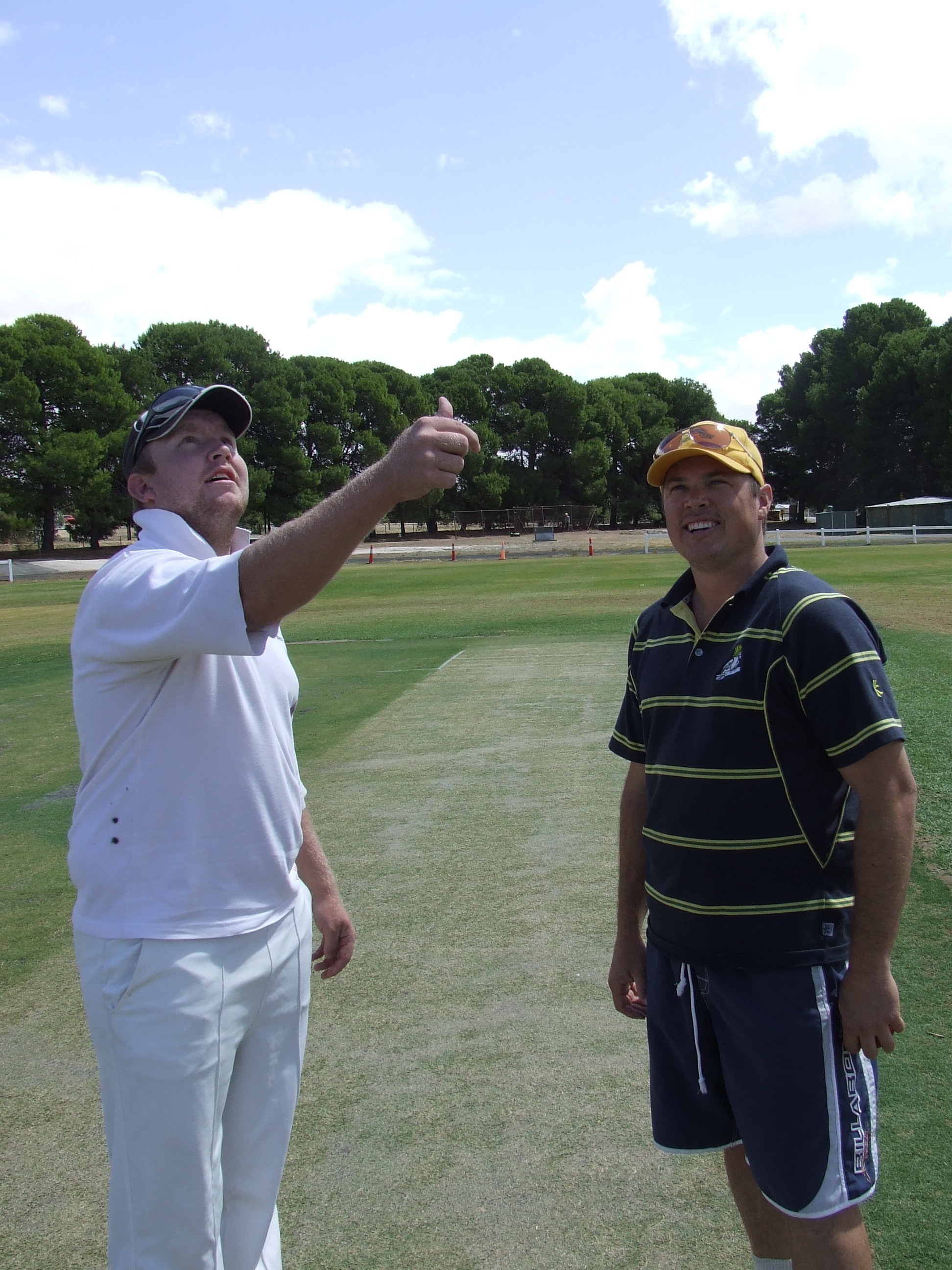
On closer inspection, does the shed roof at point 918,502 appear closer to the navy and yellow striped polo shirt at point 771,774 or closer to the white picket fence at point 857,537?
the white picket fence at point 857,537

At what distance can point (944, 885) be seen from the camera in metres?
5.21

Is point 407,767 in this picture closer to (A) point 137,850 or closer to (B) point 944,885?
(B) point 944,885

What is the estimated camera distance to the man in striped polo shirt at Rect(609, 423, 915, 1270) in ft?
6.92

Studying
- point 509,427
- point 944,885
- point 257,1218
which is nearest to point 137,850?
point 257,1218

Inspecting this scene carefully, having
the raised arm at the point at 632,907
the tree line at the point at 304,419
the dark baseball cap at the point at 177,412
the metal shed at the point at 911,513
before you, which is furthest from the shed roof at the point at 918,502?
the dark baseball cap at the point at 177,412

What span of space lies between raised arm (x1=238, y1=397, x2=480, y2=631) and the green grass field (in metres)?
1.94

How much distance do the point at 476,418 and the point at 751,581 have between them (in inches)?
3164

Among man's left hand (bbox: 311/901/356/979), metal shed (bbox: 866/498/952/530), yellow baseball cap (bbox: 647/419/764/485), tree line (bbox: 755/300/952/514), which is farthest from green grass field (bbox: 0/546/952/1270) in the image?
tree line (bbox: 755/300/952/514)

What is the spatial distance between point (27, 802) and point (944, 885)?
6.41 metres

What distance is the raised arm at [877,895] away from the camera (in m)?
2.15

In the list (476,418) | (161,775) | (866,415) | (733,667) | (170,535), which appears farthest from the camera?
(476,418)

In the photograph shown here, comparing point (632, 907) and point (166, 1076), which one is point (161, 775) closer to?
point (166, 1076)

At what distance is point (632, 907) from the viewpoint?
2840mm

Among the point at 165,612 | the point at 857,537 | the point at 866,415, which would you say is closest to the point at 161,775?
the point at 165,612
